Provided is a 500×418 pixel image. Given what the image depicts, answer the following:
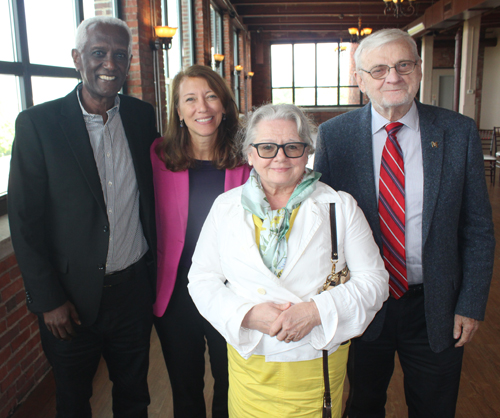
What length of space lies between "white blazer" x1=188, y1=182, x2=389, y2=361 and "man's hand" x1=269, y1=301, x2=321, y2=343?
3cm

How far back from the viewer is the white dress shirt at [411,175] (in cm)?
158

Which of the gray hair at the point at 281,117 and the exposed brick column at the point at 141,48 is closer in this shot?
the gray hair at the point at 281,117

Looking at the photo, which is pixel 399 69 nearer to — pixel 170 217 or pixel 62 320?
pixel 170 217

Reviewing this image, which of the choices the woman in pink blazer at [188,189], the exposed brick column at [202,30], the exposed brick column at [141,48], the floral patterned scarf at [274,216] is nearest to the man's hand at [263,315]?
the floral patterned scarf at [274,216]

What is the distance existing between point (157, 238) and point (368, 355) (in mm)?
1022

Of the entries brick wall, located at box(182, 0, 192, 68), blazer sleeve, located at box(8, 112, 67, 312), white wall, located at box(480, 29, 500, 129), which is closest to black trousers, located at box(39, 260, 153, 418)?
blazer sleeve, located at box(8, 112, 67, 312)

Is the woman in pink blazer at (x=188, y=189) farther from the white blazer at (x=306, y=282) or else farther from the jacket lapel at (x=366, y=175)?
the jacket lapel at (x=366, y=175)

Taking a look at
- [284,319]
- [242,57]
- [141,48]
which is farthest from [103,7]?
[242,57]

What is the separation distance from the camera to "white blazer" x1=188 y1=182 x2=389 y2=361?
53.0 inches

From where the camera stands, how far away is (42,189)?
5.08 ft

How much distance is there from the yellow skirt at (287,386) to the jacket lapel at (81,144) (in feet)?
2.71

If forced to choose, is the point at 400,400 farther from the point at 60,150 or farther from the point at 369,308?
the point at 60,150

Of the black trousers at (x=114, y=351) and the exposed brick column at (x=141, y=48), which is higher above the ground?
the exposed brick column at (x=141, y=48)

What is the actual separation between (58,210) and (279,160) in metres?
0.85
